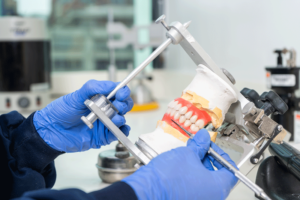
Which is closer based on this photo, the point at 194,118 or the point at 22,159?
the point at 194,118

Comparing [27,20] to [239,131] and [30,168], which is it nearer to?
[30,168]

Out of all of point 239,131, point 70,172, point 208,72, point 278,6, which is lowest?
point 70,172

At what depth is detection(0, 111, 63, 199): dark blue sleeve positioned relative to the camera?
0.88 metres

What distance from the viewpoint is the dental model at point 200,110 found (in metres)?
0.78

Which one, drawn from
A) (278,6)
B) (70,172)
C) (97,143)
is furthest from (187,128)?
(278,6)

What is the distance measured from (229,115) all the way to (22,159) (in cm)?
57

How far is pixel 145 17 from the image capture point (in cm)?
297

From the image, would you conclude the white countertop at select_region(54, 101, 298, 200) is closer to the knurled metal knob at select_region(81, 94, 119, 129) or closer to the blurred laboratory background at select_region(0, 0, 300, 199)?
the blurred laboratory background at select_region(0, 0, 300, 199)

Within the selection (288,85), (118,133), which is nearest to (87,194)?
(118,133)

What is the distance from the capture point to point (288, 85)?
1147mm

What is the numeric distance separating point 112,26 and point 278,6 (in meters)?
1.31

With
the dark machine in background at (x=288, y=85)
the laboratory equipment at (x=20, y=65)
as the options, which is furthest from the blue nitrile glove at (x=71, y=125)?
the laboratory equipment at (x=20, y=65)

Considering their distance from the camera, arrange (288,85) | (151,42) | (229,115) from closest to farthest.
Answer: (229,115) < (288,85) < (151,42)

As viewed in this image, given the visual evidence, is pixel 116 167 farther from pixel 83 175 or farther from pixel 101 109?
pixel 101 109
